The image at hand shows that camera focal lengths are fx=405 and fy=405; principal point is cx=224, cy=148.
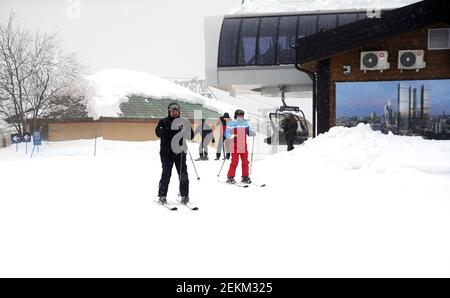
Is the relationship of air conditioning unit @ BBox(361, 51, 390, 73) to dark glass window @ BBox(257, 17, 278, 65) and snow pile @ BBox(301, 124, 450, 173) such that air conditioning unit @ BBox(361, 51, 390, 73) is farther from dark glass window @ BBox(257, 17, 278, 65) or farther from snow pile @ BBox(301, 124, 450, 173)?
dark glass window @ BBox(257, 17, 278, 65)

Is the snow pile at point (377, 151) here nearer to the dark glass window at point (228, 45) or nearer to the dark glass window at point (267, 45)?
A: the dark glass window at point (267, 45)

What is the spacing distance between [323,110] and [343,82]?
43.7 inches

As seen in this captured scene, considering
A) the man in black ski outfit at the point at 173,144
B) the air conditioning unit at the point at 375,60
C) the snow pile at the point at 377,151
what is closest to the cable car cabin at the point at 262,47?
the air conditioning unit at the point at 375,60

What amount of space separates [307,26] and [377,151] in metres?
10.7

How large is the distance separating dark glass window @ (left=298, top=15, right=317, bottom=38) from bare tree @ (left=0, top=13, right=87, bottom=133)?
59.9ft

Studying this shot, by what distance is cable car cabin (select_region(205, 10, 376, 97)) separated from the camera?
1914 centimetres

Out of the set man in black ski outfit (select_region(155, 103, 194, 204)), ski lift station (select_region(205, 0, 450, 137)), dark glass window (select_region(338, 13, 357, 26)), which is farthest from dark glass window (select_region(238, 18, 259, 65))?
man in black ski outfit (select_region(155, 103, 194, 204))

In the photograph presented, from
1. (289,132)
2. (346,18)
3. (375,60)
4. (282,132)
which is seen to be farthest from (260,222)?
(346,18)

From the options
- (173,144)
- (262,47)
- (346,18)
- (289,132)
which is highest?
(346,18)

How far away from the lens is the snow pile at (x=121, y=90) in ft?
106

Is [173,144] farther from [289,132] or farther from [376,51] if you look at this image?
[289,132]

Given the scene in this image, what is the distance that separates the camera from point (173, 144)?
688 cm

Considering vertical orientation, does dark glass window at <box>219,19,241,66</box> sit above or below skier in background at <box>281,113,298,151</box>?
above
